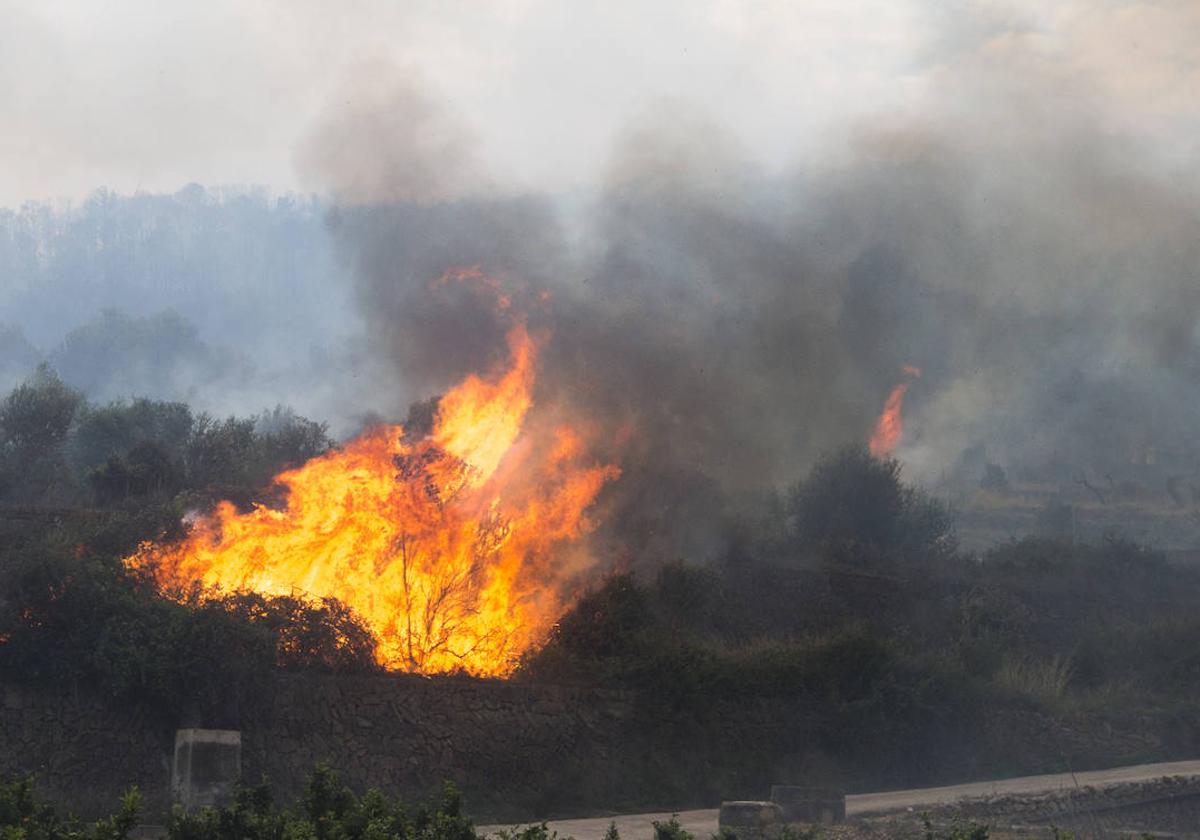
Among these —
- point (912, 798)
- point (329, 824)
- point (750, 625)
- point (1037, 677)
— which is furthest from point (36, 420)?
point (329, 824)

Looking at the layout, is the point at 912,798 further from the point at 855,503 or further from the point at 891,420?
the point at 891,420

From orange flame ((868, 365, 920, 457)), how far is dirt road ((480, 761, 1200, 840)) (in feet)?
72.2

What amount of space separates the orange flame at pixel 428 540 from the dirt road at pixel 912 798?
5884 mm

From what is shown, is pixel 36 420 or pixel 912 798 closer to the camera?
pixel 912 798

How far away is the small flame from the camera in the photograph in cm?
2802

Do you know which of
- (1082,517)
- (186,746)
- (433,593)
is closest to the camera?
(186,746)

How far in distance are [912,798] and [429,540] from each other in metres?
11.2

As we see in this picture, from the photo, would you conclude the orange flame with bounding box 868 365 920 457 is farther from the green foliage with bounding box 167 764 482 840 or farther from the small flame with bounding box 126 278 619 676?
the green foliage with bounding box 167 764 482 840

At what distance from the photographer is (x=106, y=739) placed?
23.6 m

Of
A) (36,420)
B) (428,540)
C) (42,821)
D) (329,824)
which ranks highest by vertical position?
(36,420)

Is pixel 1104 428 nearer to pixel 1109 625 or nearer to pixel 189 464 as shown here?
pixel 1109 625

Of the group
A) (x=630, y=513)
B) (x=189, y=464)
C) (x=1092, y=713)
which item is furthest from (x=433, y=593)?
(x=189, y=464)

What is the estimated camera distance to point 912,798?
84.6 ft

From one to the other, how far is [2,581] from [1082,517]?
62.0m
